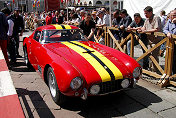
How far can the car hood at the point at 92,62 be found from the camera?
3.18 m

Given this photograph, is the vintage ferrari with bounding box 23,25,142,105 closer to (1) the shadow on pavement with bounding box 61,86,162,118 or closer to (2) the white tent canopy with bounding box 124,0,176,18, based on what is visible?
(1) the shadow on pavement with bounding box 61,86,162,118

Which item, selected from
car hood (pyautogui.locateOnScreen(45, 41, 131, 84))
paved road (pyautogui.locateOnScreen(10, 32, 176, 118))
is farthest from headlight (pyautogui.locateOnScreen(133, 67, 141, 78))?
paved road (pyautogui.locateOnScreen(10, 32, 176, 118))

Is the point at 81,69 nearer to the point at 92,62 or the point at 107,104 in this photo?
the point at 92,62

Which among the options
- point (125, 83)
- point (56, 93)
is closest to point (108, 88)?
point (125, 83)

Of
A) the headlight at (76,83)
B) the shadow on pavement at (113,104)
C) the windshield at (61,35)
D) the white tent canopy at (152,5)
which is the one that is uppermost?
the white tent canopy at (152,5)

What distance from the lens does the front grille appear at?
3170mm

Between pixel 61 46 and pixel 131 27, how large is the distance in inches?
94.9

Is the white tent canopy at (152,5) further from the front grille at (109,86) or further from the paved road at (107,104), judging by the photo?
the front grille at (109,86)

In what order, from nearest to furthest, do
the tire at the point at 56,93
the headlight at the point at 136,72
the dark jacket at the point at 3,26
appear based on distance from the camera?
the tire at the point at 56,93 < the headlight at the point at 136,72 < the dark jacket at the point at 3,26

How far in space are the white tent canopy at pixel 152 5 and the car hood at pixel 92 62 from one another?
4.84 meters

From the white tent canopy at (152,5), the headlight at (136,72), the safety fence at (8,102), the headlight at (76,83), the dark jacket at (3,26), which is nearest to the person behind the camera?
the safety fence at (8,102)

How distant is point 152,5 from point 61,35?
5.38 metres

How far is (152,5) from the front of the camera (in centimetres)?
839

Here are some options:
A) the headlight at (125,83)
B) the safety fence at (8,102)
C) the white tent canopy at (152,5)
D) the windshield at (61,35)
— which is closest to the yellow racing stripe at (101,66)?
the headlight at (125,83)
